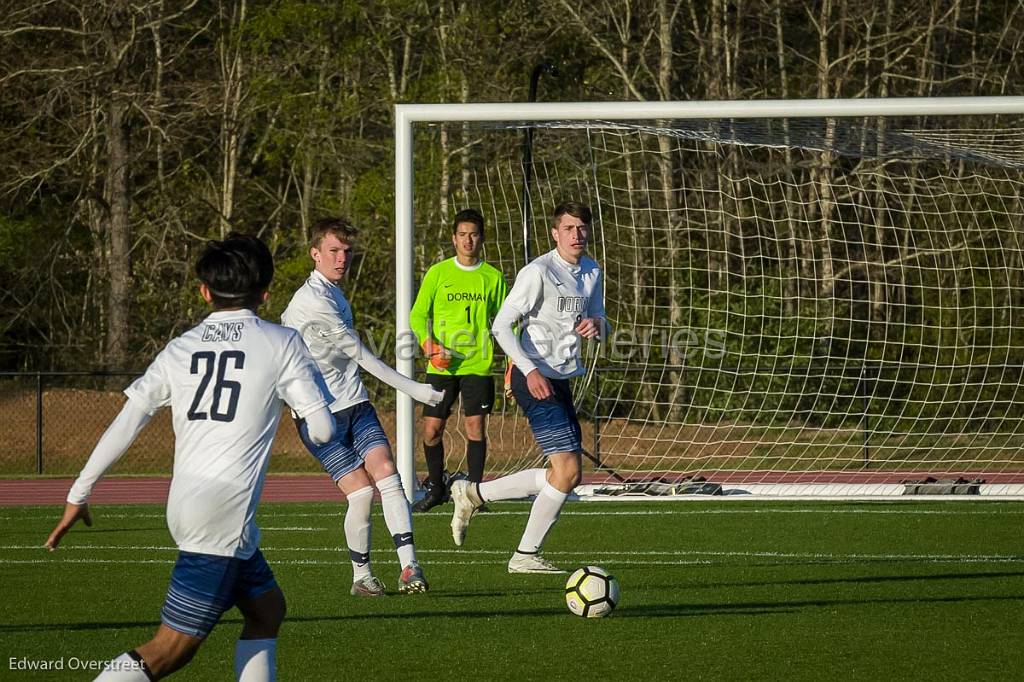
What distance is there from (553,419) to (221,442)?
12.6ft

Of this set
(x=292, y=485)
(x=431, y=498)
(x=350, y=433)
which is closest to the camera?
(x=350, y=433)

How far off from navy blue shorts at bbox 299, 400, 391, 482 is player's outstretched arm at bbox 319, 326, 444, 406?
0.36 metres

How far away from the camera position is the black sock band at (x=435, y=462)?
11789 millimetres

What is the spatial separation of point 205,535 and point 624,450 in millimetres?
12287

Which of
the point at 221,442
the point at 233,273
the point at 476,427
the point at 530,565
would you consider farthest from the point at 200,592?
the point at 476,427

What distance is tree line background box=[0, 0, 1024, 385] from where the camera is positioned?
22.2m

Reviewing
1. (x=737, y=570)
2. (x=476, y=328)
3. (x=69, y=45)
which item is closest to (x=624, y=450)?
(x=476, y=328)

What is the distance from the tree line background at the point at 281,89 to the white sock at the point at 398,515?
13.0 m

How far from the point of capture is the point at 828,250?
17422 mm

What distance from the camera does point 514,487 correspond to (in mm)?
8711

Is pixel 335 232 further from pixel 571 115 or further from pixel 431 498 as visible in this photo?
pixel 431 498

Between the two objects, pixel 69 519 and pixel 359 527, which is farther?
pixel 359 527

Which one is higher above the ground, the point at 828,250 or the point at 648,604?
the point at 828,250

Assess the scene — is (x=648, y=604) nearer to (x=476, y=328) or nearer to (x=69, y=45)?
(x=476, y=328)
